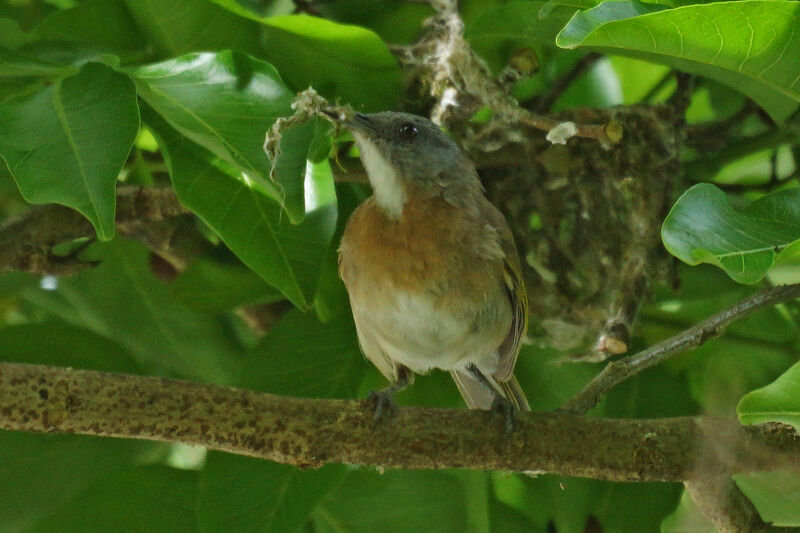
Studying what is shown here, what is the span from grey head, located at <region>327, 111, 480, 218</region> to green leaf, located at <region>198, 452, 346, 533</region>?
764 mm

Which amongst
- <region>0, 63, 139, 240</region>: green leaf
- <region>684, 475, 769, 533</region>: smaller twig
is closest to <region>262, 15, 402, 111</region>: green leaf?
<region>0, 63, 139, 240</region>: green leaf

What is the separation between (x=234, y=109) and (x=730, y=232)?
1038 mm

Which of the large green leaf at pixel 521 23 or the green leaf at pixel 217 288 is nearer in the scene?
the large green leaf at pixel 521 23

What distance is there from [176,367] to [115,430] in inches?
39.4

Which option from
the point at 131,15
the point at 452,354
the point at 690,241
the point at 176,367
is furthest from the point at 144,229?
the point at 690,241

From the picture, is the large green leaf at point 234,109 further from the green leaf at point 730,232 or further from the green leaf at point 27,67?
the green leaf at point 730,232

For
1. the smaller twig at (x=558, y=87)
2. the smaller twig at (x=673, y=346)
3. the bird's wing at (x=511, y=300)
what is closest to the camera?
the smaller twig at (x=673, y=346)

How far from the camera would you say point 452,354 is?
9.46 feet

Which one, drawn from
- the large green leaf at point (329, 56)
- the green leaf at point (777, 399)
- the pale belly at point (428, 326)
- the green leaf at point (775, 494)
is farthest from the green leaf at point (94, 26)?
the green leaf at point (775, 494)

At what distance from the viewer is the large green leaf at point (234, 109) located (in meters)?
2.02

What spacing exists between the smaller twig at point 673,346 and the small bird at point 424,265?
481 mm

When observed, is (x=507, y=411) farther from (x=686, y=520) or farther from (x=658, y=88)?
(x=658, y=88)

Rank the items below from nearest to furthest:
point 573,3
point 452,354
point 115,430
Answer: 1. point 115,430
2. point 573,3
3. point 452,354

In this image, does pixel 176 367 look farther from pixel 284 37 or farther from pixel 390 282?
pixel 284 37
